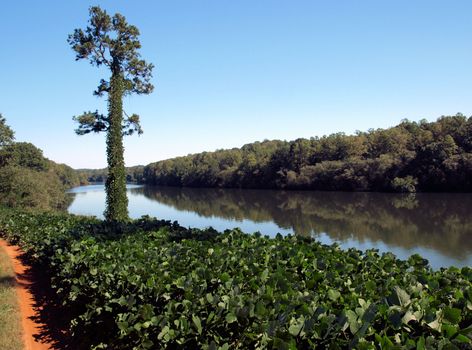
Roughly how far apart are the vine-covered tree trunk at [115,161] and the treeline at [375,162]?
1796 inches

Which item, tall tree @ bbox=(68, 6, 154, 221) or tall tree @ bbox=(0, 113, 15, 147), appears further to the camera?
tall tree @ bbox=(0, 113, 15, 147)

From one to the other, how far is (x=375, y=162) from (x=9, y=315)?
58701 millimetres

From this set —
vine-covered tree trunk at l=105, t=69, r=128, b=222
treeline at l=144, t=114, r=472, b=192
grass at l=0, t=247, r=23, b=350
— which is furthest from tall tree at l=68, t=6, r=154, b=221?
treeline at l=144, t=114, r=472, b=192

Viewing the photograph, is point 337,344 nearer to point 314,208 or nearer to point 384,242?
point 384,242

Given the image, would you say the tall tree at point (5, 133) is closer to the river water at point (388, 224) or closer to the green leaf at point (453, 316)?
the river water at point (388, 224)

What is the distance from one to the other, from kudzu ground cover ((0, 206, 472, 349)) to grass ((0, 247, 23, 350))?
0.81 metres

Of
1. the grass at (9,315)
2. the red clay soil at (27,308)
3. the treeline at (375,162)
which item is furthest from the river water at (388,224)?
the grass at (9,315)

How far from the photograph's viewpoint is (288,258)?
5.46 metres

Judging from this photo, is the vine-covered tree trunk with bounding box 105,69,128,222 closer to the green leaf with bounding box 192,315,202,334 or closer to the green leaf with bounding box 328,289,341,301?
the green leaf with bounding box 192,315,202,334

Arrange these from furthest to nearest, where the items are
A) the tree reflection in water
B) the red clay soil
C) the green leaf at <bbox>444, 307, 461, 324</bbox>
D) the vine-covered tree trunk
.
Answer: the tree reflection in water < the vine-covered tree trunk < the red clay soil < the green leaf at <bbox>444, 307, 461, 324</bbox>

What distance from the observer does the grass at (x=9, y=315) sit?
5.83m

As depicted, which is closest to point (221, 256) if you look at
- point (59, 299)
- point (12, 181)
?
point (59, 299)

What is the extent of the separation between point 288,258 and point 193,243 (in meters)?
1.84

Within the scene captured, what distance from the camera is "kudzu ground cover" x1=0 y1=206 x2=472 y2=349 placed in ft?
9.14
